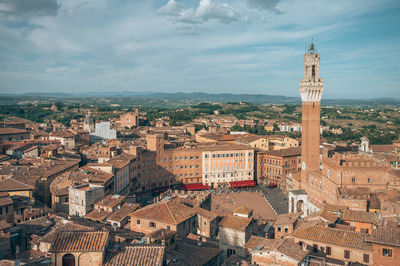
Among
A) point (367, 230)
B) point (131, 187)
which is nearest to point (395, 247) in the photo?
point (367, 230)

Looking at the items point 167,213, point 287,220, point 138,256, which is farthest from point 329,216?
point 138,256

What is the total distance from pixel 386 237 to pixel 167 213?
56.0 ft

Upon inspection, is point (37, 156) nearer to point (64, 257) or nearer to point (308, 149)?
point (308, 149)

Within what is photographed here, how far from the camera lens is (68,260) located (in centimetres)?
1553

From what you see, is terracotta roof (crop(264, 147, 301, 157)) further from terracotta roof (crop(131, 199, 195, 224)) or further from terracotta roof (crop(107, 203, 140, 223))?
terracotta roof (crop(107, 203, 140, 223))

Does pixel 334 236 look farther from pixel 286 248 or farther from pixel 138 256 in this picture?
pixel 138 256

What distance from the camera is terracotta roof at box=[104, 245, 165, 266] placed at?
1536cm

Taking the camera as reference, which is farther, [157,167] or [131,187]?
[157,167]

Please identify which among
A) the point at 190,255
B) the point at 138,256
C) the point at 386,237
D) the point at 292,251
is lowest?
the point at 190,255

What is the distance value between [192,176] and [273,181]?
1726 cm

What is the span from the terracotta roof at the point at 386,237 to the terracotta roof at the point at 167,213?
49.0ft

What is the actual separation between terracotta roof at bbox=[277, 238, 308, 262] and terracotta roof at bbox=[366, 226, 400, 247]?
3788 millimetres

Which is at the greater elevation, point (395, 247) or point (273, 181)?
point (395, 247)

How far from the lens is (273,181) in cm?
7450
